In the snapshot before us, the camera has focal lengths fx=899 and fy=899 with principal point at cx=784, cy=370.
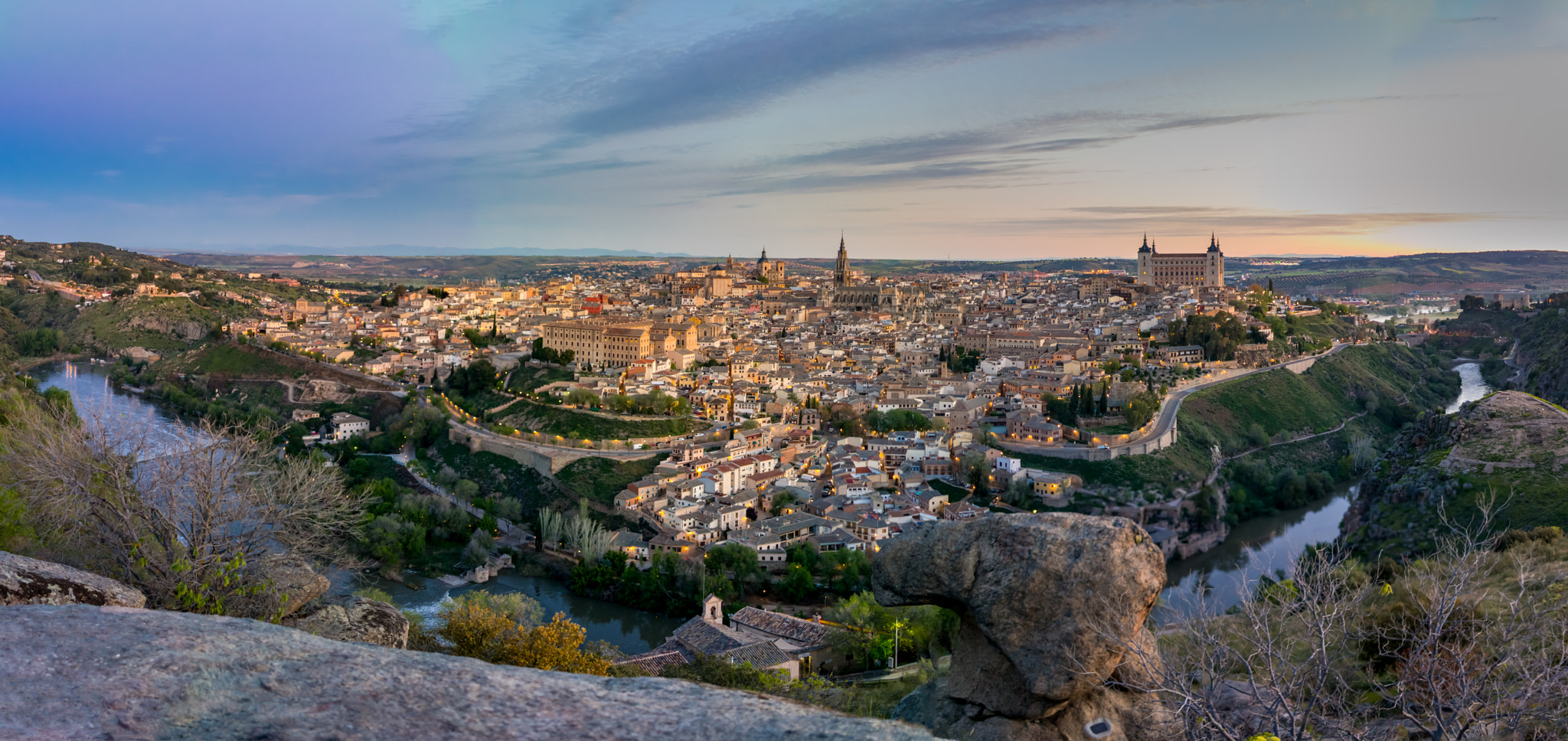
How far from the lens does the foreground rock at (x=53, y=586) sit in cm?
→ 333

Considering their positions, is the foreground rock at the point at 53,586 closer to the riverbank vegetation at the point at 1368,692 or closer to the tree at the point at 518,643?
the tree at the point at 518,643

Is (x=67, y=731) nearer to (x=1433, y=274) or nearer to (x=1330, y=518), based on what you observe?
(x=1330, y=518)

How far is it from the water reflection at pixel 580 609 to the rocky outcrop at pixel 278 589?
12.3 m

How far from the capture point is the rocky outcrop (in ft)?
14.9

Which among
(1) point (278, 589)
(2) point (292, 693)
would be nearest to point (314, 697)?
→ (2) point (292, 693)

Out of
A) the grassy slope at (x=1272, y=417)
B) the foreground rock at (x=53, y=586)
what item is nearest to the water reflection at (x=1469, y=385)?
the grassy slope at (x=1272, y=417)

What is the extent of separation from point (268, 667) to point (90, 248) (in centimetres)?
11228

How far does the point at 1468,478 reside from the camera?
1545 centimetres

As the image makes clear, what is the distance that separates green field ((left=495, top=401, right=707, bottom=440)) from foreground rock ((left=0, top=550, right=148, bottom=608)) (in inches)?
955

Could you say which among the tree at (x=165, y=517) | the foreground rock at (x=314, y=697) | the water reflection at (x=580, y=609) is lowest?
the water reflection at (x=580, y=609)

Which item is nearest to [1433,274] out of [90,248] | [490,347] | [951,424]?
[951,424]

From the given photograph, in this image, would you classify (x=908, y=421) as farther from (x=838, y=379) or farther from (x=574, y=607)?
(x=574, y=607)

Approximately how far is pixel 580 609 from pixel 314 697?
17905mm

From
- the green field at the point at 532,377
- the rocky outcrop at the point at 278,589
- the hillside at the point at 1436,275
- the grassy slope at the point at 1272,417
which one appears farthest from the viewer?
the hillside at the point at 1436,275
